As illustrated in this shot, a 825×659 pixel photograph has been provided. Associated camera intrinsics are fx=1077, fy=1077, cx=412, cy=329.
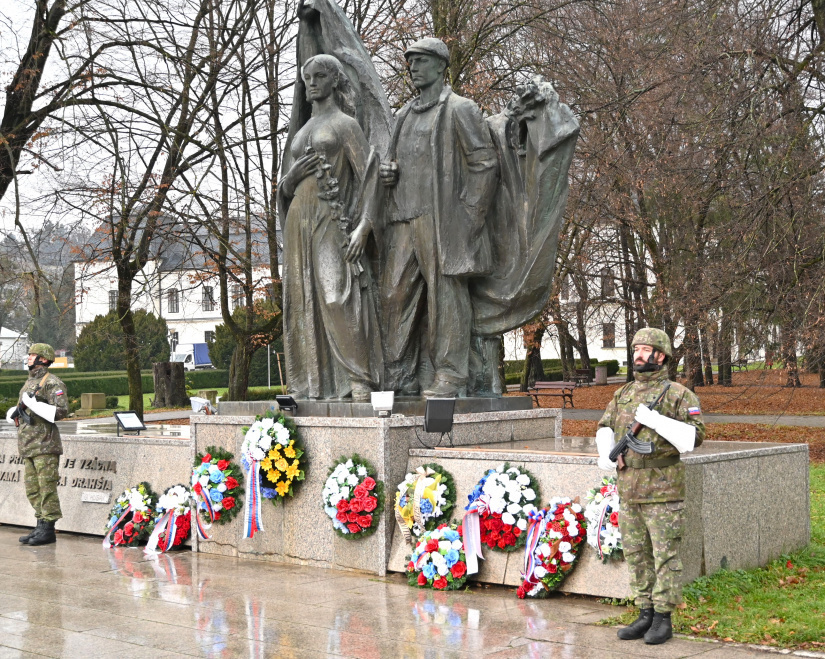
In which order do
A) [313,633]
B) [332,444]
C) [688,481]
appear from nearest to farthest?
[313,633] < [688,481] < [332,444]

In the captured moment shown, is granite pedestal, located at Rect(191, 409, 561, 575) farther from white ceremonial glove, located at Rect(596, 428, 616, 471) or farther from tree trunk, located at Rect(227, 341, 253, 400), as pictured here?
tree trunk, located at Rect(227, 341, 253, 400)

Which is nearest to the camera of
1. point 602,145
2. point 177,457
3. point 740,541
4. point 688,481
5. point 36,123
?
point 688,481

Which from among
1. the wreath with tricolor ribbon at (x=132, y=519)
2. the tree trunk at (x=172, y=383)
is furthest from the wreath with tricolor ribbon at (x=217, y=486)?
the tree trunk at (x=172, y=383)

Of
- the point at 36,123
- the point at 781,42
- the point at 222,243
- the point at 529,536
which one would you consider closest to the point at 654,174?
the point at 781,42

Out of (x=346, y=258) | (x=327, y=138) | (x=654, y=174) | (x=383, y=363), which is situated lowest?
(x=383, y=363)

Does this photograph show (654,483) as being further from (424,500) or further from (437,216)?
(437,216)

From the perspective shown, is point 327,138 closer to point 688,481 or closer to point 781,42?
point 688,481

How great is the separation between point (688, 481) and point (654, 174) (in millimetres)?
13222

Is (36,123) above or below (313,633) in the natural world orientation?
above

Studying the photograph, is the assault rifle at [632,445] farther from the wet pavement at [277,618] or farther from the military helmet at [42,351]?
the military helmet at [42,351]

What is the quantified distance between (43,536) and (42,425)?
1.07 meters

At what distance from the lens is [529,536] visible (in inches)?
290

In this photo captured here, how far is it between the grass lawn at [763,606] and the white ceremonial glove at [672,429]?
111cm

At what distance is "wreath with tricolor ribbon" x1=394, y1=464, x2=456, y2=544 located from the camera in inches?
311
